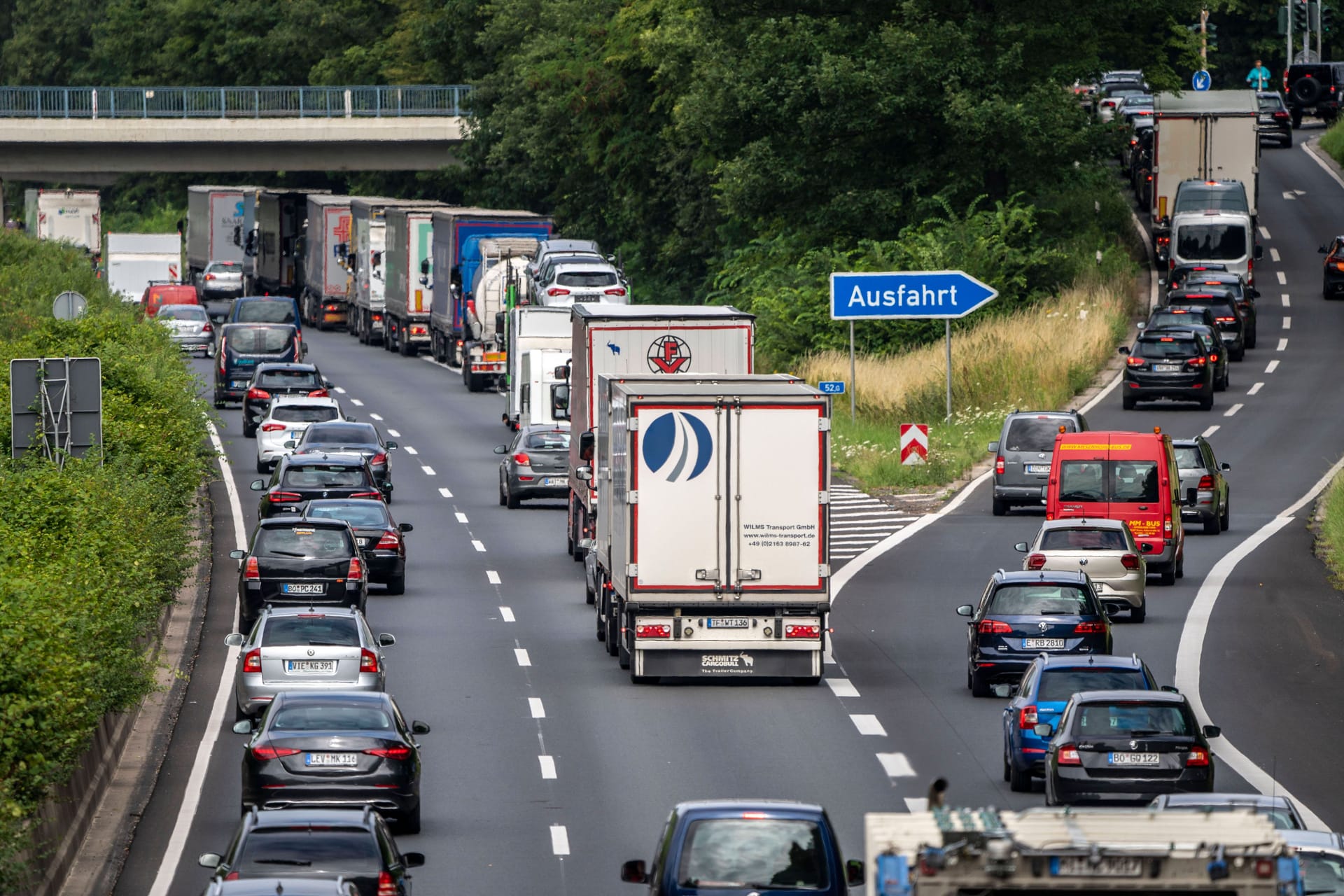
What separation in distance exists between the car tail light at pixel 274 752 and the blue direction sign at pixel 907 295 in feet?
93.8

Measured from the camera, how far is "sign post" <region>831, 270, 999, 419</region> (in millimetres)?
47094

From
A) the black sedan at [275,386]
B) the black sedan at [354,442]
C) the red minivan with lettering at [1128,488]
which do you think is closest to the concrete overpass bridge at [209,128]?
the black sedan at [275,386]

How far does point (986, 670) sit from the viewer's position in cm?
2627

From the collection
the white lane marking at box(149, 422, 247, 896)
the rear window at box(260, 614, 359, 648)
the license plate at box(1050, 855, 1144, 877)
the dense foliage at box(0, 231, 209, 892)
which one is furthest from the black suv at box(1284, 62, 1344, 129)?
the license plate at box(1050, 855, 1144, 877)

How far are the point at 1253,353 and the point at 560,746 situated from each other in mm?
41189

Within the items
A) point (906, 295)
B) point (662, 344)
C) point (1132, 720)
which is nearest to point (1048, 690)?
point (1132, 720)

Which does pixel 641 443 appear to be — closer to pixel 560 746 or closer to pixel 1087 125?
pixel 560 746

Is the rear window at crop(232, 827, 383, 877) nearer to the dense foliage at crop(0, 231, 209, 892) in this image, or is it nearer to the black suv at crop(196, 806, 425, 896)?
the black suv at crop(196, 806, 425, 896)

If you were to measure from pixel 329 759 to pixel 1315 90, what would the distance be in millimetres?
46779

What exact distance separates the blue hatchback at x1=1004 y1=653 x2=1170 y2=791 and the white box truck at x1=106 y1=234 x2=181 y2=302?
2773 inches

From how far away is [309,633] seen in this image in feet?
80.5

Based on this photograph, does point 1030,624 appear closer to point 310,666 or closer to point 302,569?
point 310,666

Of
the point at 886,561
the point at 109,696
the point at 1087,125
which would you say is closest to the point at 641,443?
the point at 109,696

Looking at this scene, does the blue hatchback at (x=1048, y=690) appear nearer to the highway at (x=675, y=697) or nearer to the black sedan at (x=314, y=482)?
the highway at (x=675, y=697)
